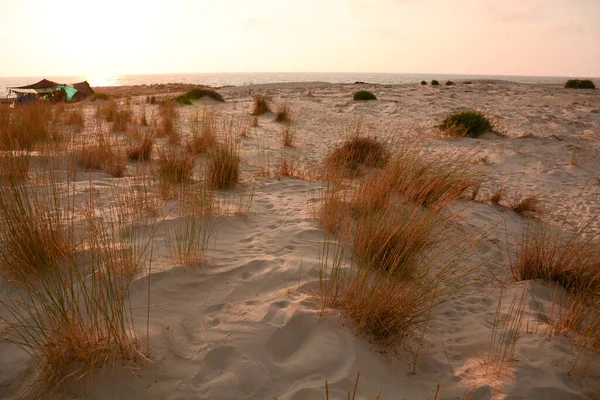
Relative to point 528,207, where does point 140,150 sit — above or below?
above

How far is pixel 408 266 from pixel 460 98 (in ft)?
45.8

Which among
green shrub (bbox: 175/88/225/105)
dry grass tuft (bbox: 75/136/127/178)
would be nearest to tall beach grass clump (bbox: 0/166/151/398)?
dry grass tuft (bbox: 75/136/127/178)

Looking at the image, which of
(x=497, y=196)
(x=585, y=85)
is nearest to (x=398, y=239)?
(x=497, y=196)

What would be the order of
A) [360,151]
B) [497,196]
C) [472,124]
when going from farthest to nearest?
[472,124] → [360,151] → [497,196]

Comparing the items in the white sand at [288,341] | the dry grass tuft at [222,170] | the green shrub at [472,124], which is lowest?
the white sand at [288,341]

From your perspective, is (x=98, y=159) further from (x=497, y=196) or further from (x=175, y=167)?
(x=497, y=196)

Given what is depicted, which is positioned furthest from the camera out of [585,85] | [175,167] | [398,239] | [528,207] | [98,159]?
[585,85]

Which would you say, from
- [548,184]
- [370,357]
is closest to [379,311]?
[370,357]

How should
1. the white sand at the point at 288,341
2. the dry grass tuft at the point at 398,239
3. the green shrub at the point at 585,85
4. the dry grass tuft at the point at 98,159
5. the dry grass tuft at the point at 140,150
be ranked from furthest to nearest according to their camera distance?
the green shrub at the point at 585,85, the dry grass tuft at the point at 140,150, the dry grass tuft at the point at 98,159, the dry grass tuft at the point at 398,239, the white sand at the point at 288,341

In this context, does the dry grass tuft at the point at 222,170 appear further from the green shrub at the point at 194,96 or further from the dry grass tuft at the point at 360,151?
the green shrub at the point at 194,96

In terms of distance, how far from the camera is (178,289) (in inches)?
82.4

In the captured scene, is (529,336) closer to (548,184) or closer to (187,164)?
(187,164)

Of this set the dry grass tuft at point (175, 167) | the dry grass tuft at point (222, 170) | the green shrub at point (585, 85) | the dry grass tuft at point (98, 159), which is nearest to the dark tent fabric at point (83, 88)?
the dry grass tuft at point (98, 159)

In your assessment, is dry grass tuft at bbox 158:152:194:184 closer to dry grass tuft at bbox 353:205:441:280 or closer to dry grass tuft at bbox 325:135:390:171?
dry grass tuft at bbox 325:135:390:171
